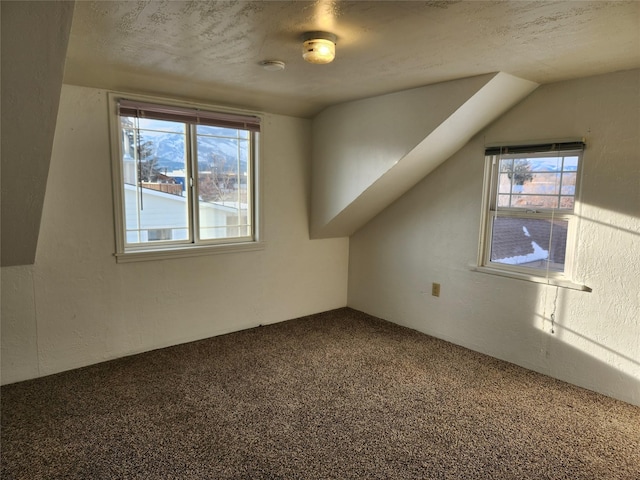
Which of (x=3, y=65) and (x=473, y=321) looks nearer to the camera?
(x=3, y=65)

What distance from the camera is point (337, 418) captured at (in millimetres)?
2371

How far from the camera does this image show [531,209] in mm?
3025

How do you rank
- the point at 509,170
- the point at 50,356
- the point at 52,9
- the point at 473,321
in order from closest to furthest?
the point at 52,9 → the point at 50,356 → the point at 509,170 → the point at 473,321

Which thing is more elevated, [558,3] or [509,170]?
[558,3]

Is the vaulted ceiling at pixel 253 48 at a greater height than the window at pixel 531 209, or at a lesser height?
greater

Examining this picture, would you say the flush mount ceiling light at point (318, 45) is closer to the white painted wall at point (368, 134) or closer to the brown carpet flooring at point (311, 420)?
the white painted wall at point (368, 134)

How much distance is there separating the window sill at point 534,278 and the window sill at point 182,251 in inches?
76.4

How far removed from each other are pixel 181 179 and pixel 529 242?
9.04 feet

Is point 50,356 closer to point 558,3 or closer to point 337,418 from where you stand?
point 337,418

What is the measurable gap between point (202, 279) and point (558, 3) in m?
2.97

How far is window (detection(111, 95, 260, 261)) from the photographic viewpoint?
9.89 feet

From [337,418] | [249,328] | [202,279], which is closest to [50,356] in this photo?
[202,279]

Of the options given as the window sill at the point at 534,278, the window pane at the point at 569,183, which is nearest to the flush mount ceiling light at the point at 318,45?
the window pane at the point at 569,183

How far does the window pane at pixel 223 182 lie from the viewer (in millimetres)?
3420
